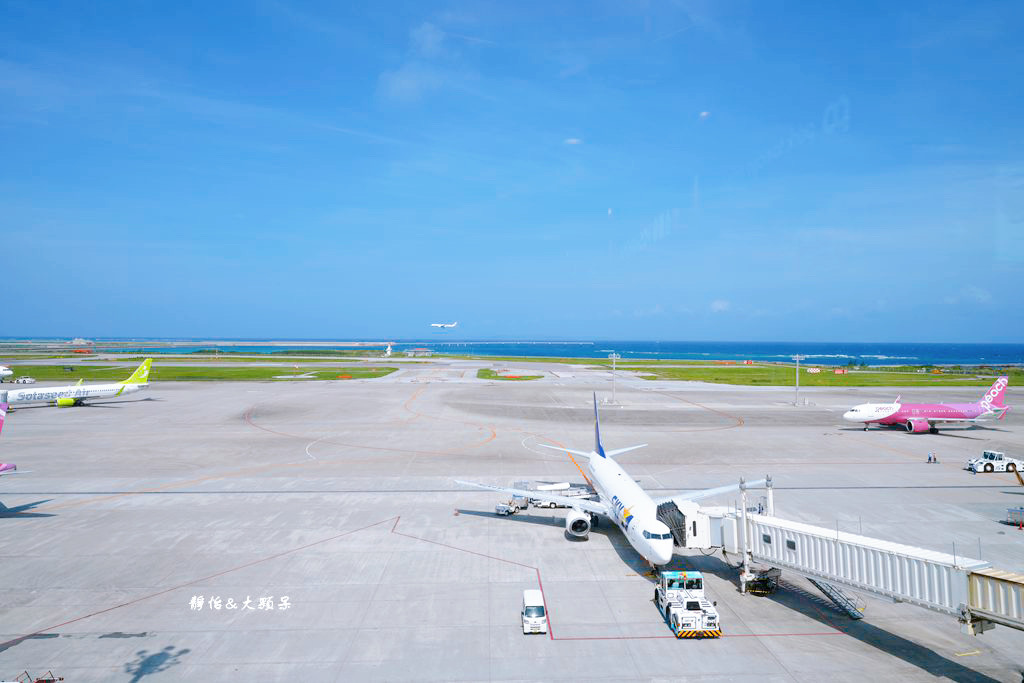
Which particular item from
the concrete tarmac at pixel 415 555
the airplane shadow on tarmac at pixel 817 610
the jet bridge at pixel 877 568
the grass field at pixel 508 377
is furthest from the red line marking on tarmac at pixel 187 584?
the grass field at pixel 508 377

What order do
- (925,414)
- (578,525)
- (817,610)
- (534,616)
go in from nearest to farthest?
1. (534,616)
2. (817,610)
3. (578,525)
4. (925,414)

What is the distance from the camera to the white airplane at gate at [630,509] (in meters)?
23.0

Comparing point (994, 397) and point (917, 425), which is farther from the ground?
point (994, 397)

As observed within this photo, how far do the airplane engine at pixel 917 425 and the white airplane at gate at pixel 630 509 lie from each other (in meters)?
42.0

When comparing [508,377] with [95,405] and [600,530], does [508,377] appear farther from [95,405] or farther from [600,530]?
[600,530]

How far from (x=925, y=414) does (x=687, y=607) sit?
177ft

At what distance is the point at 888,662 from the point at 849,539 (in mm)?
3767

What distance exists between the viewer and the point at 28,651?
60.5 ft

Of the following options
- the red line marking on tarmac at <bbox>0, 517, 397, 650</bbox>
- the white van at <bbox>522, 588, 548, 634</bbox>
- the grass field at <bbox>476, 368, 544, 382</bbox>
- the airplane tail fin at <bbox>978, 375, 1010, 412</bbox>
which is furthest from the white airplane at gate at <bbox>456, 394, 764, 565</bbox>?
the grass field at <bbox>476, 368, 544, 382</bbox>

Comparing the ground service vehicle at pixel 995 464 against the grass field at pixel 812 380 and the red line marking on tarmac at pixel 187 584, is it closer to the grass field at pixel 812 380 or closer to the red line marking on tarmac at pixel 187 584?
the red line marking on tarmac at pixel 187 584

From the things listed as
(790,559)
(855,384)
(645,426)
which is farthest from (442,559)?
(855,384)

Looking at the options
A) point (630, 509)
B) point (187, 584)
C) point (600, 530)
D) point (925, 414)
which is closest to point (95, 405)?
point (187, 584)

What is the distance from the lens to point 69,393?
73.6 m

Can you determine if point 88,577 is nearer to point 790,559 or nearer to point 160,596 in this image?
point 160,596
